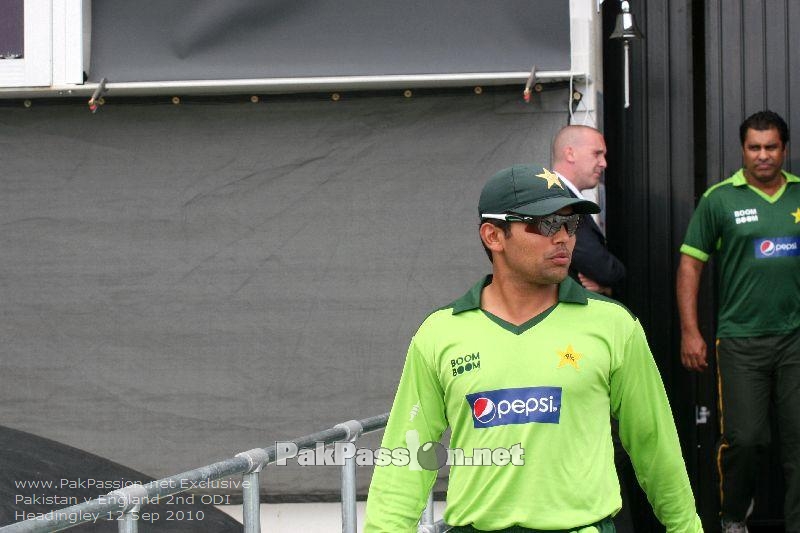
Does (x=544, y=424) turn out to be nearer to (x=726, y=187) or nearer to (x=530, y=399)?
(x=530, y=399)

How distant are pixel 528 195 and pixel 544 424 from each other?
0.62 m

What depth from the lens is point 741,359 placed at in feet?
22.1

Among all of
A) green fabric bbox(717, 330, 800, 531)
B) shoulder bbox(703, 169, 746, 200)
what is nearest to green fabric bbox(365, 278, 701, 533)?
green fabric bbox(717, 330, 800, 531)

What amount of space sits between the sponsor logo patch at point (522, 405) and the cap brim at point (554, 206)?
1.56 feet

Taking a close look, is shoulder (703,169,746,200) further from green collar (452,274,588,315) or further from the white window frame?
green collar (452,274,588,315)

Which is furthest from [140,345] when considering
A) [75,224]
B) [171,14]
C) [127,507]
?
[127,507]

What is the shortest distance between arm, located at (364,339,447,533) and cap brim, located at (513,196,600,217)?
486 mm

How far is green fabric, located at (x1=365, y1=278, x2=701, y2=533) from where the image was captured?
3.34 meters

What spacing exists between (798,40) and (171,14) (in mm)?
3449

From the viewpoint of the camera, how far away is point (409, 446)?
354 cm

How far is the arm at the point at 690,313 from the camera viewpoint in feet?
22.6

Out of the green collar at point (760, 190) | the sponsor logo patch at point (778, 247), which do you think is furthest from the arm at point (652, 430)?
the green collar at point (760, 190)

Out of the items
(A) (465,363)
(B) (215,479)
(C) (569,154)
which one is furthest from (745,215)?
(B) (215,479)

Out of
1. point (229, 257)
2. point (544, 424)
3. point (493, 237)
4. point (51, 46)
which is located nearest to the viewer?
point (544, 424)
